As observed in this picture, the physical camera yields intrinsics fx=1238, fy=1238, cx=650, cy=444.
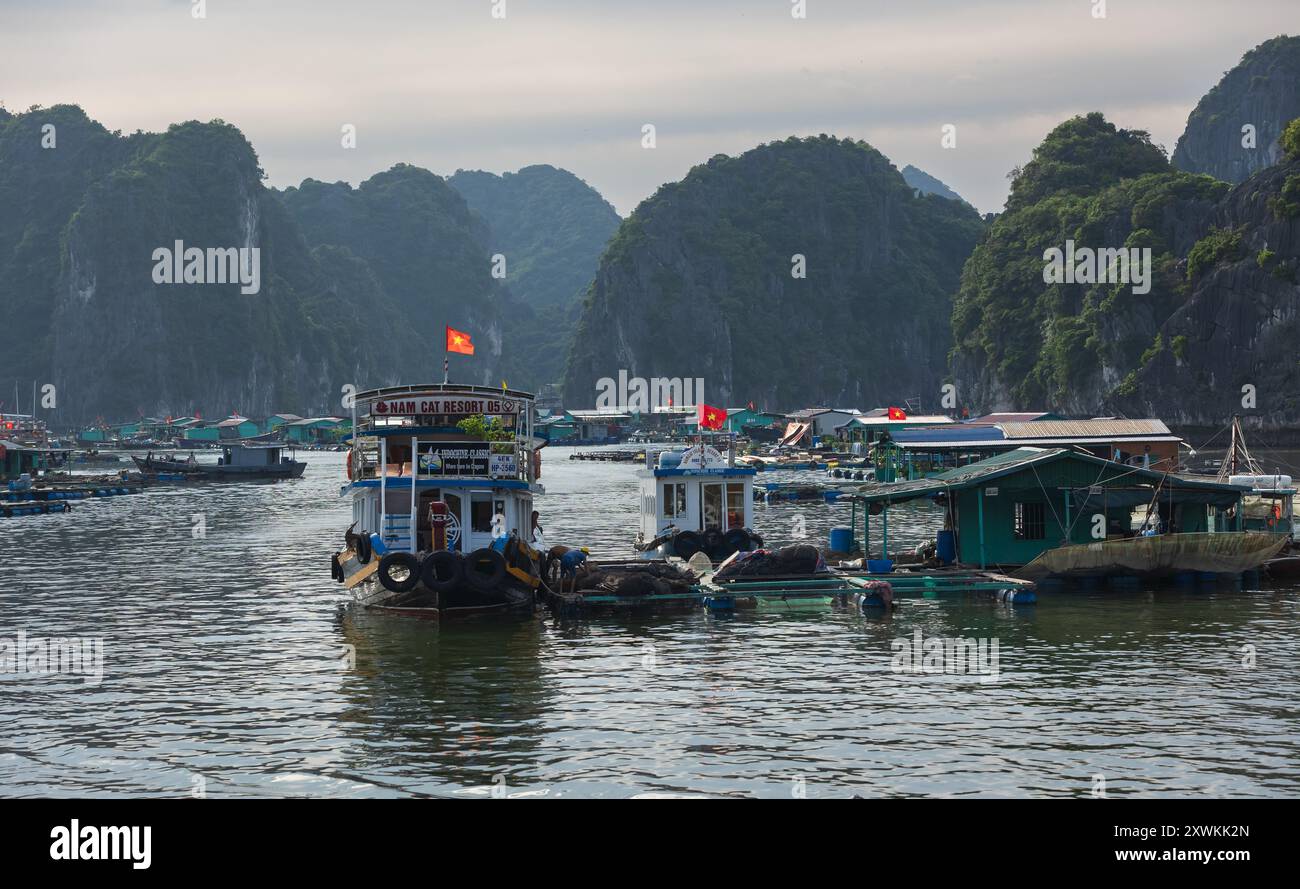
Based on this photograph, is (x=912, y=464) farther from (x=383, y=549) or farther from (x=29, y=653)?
(x=29, y=653)

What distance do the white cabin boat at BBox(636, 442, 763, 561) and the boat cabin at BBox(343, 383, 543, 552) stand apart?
430 inches

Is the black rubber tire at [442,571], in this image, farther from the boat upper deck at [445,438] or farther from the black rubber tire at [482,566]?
the boat upper deck at [445,438]

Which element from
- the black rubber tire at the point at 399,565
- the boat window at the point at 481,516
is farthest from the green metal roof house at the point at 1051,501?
the black rubber tire at the point at 399,565

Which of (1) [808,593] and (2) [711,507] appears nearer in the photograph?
(1) [808,593]

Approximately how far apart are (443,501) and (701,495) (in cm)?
1472

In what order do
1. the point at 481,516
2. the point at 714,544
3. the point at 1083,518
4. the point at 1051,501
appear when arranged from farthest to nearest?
the point at 714,544
the point at 1083,518
the point at 1051,501
the point at 481,516

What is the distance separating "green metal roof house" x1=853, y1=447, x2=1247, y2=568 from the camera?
3953 cm

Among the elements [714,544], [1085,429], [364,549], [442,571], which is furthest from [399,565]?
[1085,429]

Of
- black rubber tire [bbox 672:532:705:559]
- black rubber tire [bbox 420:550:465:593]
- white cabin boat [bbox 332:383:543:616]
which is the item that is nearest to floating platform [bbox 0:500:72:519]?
white cabin boat [bbox 332:383:543:616]

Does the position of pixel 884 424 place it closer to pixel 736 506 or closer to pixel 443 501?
pixel 736 506

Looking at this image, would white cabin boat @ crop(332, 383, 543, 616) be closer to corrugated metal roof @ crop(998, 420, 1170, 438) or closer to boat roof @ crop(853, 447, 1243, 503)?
boat roof @ crop(853, 447, 1243, 503)

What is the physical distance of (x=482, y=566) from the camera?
34344mm

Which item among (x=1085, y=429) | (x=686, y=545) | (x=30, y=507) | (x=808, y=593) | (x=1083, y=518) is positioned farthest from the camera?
(x=1085, y=429)
